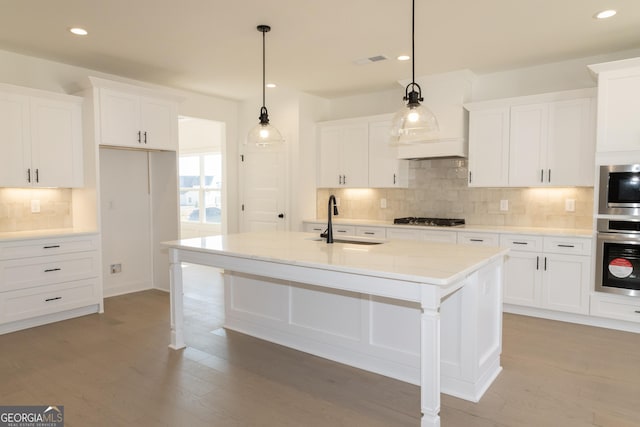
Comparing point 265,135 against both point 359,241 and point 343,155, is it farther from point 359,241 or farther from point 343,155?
point 343,155

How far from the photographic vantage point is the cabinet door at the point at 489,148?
15.3 ft

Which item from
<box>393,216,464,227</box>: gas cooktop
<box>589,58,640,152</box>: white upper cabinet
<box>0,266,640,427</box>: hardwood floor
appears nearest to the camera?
<box>0,266,640,427</box>: hardwood floor

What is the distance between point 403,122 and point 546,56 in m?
2.59

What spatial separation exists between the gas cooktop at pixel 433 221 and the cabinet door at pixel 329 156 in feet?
3.73

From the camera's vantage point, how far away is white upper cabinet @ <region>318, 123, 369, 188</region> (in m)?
5.74

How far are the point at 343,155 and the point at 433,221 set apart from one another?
1.59m

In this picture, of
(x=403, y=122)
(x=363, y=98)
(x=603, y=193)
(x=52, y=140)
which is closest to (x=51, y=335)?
(x=52, y=140)

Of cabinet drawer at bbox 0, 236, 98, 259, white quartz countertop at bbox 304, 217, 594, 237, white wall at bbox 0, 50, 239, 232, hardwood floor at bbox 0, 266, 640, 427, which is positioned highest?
white wall at bbox 0, 50, 239, 232

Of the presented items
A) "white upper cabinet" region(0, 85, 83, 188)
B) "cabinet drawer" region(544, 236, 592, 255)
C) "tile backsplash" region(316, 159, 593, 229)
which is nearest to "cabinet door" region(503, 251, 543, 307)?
"cabinet drawer" region(544, 236, 592, 255)

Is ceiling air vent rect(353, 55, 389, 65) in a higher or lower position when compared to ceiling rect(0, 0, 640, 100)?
higher

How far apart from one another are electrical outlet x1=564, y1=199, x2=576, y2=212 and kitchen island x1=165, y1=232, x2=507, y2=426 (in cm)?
222

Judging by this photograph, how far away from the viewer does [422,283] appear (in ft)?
6.89

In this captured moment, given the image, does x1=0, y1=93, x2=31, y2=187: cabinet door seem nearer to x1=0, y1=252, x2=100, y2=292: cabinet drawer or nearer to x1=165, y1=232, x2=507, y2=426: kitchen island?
x1=0, y1=252, x2=100, y2=292: cabinet drawer

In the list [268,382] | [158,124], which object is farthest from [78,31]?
[268,382]
